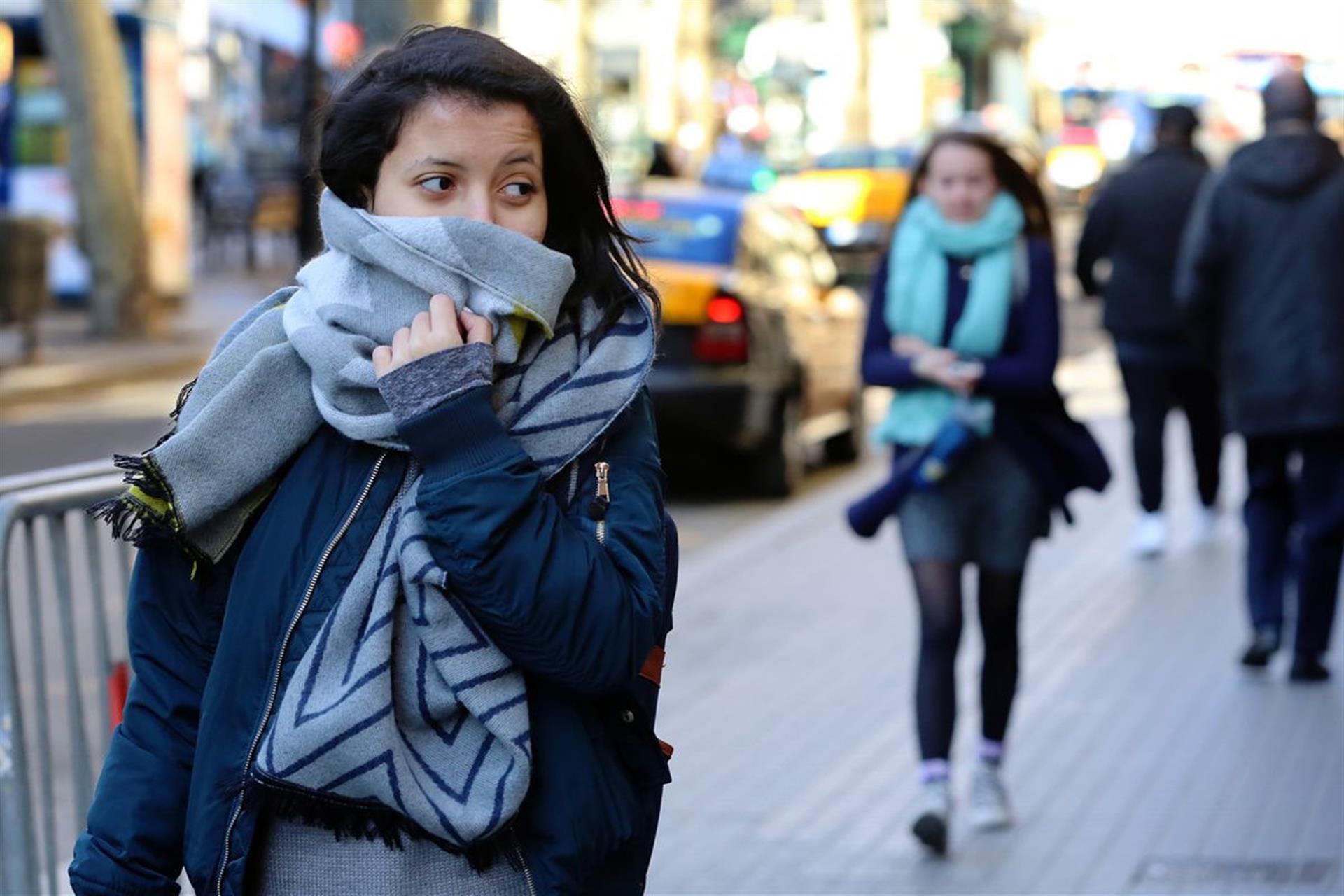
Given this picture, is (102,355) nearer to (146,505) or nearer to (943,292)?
(943,292)

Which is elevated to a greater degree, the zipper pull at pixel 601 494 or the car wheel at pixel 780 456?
the zipper pull at pixel 601 494

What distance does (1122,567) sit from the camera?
10133 millimetres

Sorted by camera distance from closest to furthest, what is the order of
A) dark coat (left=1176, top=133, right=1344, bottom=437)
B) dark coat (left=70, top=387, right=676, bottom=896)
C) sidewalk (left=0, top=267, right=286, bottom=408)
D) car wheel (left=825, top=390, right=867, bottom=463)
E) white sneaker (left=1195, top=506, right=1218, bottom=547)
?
dark coat (left=70, top=387, right=676, bottom=896)
dark coat (left=1176, top=133, right=1344, bottom=437)
white sneaker (left=1195, top=506, right=1218, bottom=547)
car wheel (left=825, top=390, right=867, bottom=463)
sidewalk (left=0, top=267, right=286, bottom=408)

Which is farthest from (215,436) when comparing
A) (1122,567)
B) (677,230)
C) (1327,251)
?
(677,230)

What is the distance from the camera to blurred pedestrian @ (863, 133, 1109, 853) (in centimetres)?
586

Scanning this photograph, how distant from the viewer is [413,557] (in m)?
2.30

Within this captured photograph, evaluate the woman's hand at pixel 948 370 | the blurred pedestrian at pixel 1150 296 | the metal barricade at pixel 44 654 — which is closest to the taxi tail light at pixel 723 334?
the blurred pedestrian at pixel 1150 296

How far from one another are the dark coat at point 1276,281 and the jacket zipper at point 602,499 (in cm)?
530

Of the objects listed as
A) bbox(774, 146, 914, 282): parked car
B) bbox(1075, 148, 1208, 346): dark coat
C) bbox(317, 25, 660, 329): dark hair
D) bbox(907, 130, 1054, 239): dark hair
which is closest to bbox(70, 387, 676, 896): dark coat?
bbox(317, 25, 660, 329): dark hair

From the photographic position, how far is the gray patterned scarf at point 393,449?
7.55 ft

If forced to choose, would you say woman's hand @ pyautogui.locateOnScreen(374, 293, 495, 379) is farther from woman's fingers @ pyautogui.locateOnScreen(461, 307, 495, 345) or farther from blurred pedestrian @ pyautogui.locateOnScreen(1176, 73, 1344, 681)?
blurred pedestrian @ pyautogui.locateOnScreen(1176, 73, 1344, 681)

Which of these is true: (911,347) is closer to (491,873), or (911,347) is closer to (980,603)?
(980,603)

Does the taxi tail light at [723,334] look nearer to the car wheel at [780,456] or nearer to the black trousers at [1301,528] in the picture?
the car wheel at [780,456]

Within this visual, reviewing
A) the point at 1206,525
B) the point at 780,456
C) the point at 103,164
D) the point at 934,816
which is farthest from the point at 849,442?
the point at 103,164
